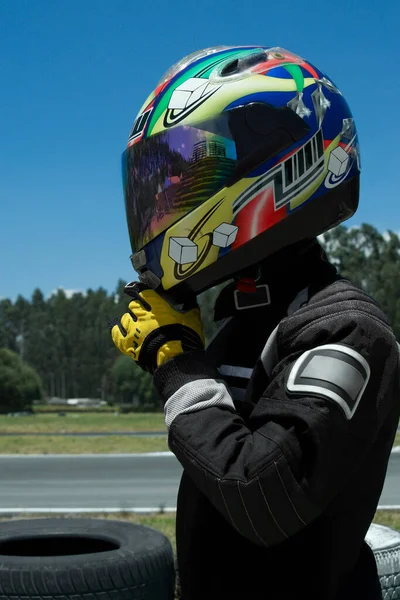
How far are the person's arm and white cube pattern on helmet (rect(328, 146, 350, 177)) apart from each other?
44cm

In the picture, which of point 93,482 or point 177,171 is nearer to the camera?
point 177,171

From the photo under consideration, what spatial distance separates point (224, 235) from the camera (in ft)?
5.60

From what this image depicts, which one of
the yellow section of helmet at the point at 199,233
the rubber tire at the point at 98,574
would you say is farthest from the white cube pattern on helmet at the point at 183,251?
the rubber tire at the point at 98,574

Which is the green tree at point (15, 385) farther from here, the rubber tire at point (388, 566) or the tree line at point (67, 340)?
the rubber tire at point (388, 566)

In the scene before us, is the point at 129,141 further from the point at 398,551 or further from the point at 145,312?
the point at 398,551

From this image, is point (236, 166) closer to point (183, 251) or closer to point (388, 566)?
point (183, 251)

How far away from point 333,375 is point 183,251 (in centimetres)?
53

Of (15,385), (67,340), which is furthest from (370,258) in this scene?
(67,340)

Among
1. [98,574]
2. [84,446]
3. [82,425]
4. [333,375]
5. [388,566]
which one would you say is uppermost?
[333,375]

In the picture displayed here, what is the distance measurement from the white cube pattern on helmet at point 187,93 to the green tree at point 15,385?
6440 cm

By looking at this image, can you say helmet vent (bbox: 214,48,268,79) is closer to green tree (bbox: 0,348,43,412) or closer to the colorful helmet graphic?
the colorful helmet graphic

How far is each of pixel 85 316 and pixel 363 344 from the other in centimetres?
11005

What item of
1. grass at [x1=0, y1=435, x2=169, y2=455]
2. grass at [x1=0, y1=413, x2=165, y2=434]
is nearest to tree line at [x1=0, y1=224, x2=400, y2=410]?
grass at [x1=0, y1=413, x2=165, y2=434]

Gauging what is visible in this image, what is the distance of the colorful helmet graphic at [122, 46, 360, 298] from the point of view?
1.70 m
